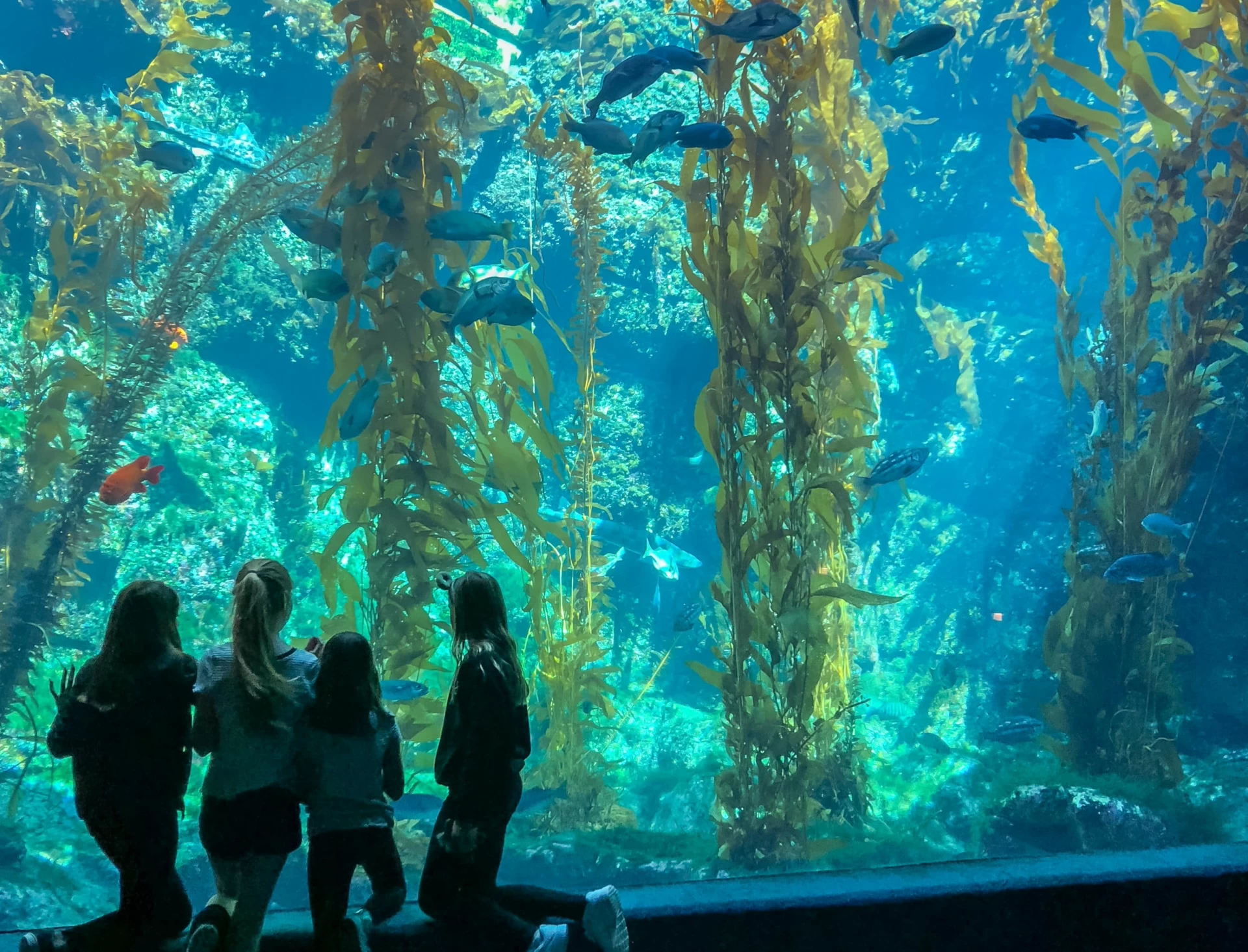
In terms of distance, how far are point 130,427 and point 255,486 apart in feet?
23.4

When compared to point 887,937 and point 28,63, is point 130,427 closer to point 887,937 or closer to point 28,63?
point 887,937

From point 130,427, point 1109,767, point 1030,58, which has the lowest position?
point 1109,767

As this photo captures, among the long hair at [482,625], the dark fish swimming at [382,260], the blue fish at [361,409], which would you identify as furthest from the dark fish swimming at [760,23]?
the long hair at [482,625]

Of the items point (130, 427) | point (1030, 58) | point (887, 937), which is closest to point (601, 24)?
point (1030, 58)

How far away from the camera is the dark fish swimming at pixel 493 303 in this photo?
3652 mm

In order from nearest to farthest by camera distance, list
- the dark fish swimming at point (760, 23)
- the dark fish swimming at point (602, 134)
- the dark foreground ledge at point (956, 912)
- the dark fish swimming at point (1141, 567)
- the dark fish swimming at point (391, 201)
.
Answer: the dark foreground ledge at point (956, 912) < the dark fish swimming at point (760, 23) < the dark fish swimming at point (602, 134) < the dark fish swimming at point (391, 201) < the dark fish swimming at point (1141, 567)

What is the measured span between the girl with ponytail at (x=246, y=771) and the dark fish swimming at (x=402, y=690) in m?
1.94

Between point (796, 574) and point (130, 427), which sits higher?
point (130, 427)

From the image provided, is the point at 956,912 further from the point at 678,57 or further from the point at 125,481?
the point at 125,481

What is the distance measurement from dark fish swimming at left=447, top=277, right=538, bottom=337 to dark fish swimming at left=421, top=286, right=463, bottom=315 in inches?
5.5

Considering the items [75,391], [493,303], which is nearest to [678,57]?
[493,303]

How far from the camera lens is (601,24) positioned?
494 inches

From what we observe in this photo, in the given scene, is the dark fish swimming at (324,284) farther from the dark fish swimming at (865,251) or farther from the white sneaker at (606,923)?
the white sneaker at (606,923)

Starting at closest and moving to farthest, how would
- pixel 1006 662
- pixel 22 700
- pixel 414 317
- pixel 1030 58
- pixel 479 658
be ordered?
pixel 479 658, pixel 414 317, pixel 22 700, pixel 1006 662, pixel 1030 58
